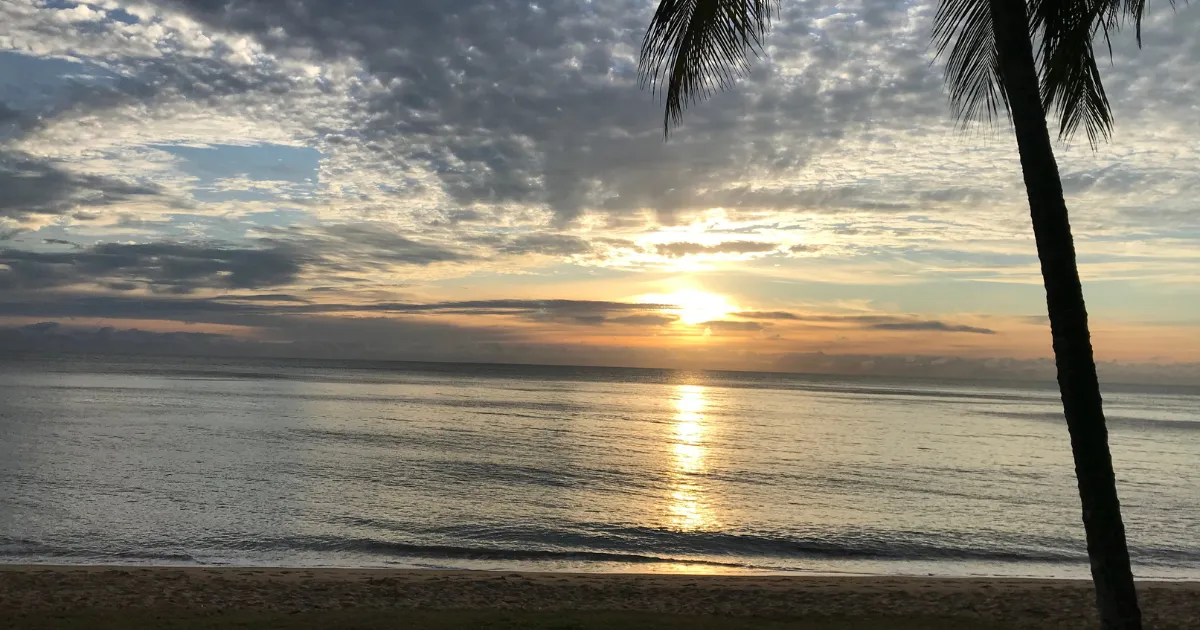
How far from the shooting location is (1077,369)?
16.6 ft

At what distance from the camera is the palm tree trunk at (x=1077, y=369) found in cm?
508

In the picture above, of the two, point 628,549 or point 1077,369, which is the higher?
point 1077,369

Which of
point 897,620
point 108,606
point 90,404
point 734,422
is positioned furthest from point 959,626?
point 90,404

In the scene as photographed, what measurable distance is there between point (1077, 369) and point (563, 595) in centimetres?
973

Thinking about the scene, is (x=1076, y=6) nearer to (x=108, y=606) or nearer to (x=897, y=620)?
(x=897, y=620)

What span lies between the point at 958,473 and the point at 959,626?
25256mm

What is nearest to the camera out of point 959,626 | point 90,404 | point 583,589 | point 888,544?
point 959,626

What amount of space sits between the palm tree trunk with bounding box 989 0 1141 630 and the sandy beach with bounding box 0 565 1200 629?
6798mm

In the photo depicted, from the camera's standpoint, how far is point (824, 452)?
41406 millimetres

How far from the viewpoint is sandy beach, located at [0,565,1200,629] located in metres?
11.5

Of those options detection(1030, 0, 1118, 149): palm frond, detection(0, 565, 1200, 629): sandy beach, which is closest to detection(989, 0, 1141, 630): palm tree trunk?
detection(1030, 0, 1118, 149): palm frond

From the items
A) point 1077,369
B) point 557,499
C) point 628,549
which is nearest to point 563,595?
point 628,549

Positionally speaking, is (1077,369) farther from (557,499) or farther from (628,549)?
(557,499)

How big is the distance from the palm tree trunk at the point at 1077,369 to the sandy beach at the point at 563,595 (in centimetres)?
680
